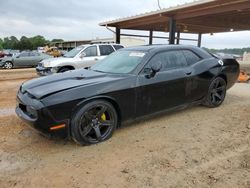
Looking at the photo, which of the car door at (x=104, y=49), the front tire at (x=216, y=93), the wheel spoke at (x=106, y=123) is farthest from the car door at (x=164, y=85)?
the car door at (x=104, y=49)

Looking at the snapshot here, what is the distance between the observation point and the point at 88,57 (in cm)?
1051

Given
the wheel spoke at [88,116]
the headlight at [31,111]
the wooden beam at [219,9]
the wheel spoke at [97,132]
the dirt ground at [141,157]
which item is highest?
the wooden beam at [219,9]

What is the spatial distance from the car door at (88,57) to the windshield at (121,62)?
514 cm

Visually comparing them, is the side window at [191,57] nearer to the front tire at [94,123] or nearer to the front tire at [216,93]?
the front tire at [216,93]

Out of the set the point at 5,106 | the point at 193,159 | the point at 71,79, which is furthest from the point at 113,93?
the point at 5,106

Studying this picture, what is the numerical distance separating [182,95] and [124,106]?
1.47m

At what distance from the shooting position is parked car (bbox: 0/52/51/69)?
62.3ft

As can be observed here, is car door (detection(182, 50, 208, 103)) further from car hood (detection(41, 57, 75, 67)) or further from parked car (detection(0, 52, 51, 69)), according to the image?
parked car (detection(0, 52, 51, 69))

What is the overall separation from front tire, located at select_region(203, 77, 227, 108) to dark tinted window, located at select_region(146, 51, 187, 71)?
102cm

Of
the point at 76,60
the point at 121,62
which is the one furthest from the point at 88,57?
the point at 121,62

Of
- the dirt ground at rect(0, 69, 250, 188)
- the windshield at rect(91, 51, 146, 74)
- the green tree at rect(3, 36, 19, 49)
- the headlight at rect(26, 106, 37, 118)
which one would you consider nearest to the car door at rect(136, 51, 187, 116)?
the windshield at rect(91, 51, 146, 74)

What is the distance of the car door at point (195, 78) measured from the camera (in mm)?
5077

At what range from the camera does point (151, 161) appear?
330cm

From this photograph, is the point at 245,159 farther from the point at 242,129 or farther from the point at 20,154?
the point at 20,154
